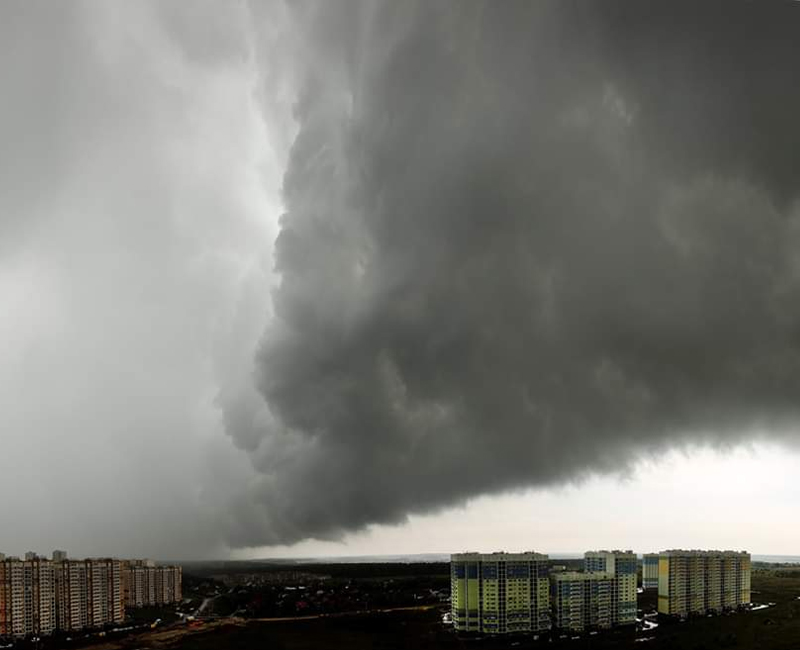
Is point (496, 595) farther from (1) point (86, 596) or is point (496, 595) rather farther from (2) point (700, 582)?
(1) point (86, 596)

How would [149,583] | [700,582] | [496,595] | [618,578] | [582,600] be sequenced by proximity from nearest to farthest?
1. [149,583]
2. [496,595]
3. [582,600]
4. [618,578]
5. [700,582]

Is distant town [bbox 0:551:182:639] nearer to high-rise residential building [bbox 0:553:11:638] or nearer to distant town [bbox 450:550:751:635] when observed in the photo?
high-rise residential building [bbox 0:553:11:638]

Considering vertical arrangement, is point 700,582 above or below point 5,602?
below

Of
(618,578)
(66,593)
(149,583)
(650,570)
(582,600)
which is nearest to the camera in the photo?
(66,593)

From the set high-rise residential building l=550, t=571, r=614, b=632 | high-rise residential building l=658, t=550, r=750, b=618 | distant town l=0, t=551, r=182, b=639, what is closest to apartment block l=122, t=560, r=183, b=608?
distant town l=0, t=551, r=182, b=639

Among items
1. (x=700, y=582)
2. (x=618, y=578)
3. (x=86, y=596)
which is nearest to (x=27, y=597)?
(x=86, y=596)

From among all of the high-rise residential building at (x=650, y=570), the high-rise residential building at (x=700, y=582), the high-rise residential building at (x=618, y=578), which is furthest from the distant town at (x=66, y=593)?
the high-rise residential building at (x=700, y=582)
